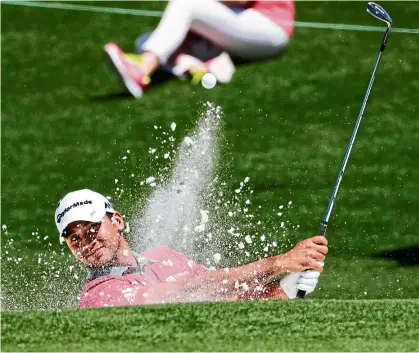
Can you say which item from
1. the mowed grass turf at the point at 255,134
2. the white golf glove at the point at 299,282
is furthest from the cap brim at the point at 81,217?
the white golf glove at the point at 299,282

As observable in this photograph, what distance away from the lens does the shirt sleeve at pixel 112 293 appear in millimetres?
5660

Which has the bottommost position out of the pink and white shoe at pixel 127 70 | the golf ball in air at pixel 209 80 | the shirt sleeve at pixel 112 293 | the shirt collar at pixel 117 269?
the shirt sleeve at pixel 112 293

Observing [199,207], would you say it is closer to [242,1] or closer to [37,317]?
[242,1]

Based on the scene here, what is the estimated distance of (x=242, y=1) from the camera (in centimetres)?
878

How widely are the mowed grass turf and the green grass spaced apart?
1919 millimetres

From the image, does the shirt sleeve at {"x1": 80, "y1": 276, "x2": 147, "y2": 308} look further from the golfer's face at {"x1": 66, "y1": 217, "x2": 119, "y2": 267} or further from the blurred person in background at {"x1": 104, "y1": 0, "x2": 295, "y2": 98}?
the blurred person in background at {"x1": 104, "y1": 0, "x2": 295, "y2": 98}

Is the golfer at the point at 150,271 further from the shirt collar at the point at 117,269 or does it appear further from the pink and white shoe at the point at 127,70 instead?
the pink and white shoe at the point at 127,70

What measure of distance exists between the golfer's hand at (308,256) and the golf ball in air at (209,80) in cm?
332

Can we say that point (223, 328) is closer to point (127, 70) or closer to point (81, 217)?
point (81, 217)

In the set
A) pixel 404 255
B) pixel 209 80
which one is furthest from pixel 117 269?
pixel 209 80

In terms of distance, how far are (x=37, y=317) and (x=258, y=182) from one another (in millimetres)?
3334

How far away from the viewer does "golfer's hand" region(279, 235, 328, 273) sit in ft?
18.5

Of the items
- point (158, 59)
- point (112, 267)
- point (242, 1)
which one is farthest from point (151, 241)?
point (242, 1)

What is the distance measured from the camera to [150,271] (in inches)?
236
